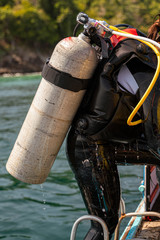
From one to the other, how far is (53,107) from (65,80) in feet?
0.67

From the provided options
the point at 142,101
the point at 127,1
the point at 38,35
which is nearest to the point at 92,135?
the point at 142,101

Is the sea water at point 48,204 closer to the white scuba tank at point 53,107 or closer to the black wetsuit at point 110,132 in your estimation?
the black wetsuit at point 110,132

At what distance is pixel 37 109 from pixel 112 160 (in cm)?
64

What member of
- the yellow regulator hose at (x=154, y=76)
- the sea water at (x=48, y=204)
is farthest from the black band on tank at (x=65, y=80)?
the sea water at (x=48, y=204)

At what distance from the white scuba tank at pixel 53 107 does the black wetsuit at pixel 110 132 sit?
10cm

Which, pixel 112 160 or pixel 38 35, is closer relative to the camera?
pixel 112 160

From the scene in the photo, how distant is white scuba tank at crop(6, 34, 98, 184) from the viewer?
2688 mm

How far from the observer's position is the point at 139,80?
8.66 feet

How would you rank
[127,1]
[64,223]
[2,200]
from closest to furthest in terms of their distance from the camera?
[64,223], [2,200], [127,1]

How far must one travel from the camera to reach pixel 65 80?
2689 mm

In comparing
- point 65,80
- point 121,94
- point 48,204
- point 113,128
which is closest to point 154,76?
point 121,94

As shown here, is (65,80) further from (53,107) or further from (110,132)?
(110,132)

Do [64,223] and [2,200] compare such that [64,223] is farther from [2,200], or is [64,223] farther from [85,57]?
[85,57]

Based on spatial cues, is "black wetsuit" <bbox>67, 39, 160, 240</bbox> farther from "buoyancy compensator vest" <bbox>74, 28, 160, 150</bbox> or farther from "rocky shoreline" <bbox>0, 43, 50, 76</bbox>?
"rocky shoreline" <bbox>0, 43, 50, 76</bbox>
